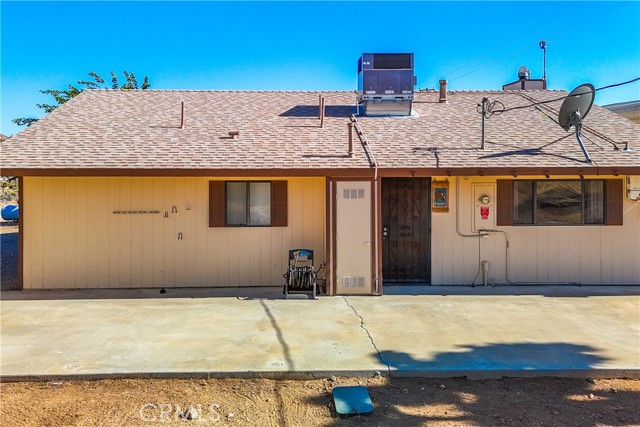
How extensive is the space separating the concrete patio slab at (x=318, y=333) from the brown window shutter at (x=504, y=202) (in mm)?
1477

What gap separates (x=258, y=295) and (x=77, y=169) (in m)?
4.03

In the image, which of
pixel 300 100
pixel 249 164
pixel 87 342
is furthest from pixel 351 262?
pixel 300 100

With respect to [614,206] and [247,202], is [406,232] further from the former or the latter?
[614,206]

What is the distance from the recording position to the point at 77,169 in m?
8.23

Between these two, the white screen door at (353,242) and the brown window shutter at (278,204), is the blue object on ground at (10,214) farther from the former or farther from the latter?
the white screen door at (353,242)

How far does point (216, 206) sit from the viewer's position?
9102 mm

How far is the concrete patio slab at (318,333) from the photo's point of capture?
16.1 ft

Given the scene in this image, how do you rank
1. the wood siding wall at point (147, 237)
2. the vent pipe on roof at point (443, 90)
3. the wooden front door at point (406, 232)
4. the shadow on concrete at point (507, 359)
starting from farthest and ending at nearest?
the vent pipe on roof at point (443, 90) → the wooden front door at point (406, 232) → the wood siding wall at point (147, 237) → the shadow on concrete at point (507, 359)

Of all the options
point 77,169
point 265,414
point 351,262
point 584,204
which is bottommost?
point 265,414

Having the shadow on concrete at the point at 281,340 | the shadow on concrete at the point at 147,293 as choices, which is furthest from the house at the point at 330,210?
the shadow on concrete at the point at 281,340

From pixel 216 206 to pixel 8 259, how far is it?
23.8 ft

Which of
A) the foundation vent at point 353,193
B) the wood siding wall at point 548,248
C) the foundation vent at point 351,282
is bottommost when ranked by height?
the foundation vent at point 351,282

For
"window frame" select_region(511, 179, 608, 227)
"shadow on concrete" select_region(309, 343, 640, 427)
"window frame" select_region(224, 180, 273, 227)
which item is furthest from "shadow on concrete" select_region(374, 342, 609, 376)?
"window frame" select_region(224, 180, 273, 227)

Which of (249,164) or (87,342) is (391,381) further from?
(249,164)
